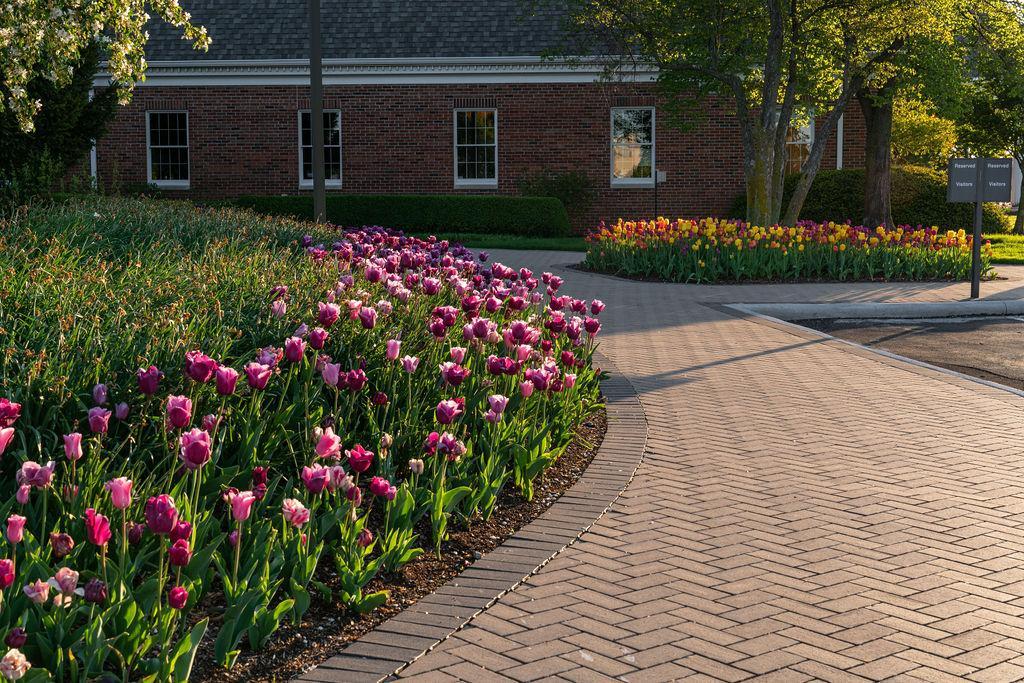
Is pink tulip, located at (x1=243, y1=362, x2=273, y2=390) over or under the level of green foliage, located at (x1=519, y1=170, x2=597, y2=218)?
under

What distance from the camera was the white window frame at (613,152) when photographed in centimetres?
3092

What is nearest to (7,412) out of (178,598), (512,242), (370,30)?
(178,598)

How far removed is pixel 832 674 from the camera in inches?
162

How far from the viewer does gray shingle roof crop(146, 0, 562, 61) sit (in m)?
31.4

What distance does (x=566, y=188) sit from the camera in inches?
1201

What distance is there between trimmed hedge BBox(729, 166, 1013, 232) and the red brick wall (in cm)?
217

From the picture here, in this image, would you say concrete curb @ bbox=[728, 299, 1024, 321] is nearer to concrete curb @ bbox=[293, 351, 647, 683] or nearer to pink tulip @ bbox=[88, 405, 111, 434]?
concrete curb @ bbox=[293, 351, 647, 683]

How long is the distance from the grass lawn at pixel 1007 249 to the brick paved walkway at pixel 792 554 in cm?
1456

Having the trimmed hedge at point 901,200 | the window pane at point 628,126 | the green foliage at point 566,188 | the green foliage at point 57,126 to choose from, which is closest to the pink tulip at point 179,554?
the green foliage at point 57,126

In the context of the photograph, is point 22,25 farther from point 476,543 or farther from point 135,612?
point 135,612

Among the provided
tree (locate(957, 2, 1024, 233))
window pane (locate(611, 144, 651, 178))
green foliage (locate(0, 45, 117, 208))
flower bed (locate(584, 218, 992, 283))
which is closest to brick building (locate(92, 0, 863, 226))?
window pane (locate(611, 144, 651, 178))

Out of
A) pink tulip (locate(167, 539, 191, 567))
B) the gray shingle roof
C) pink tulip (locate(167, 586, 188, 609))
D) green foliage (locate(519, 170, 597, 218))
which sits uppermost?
the gray shingle roof

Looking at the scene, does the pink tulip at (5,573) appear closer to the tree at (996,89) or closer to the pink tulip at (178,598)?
the pink tulip at (178,598)

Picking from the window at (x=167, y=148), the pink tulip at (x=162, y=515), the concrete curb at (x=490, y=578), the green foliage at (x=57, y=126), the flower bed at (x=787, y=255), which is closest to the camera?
the pink tulip at (x=162, y=515)
